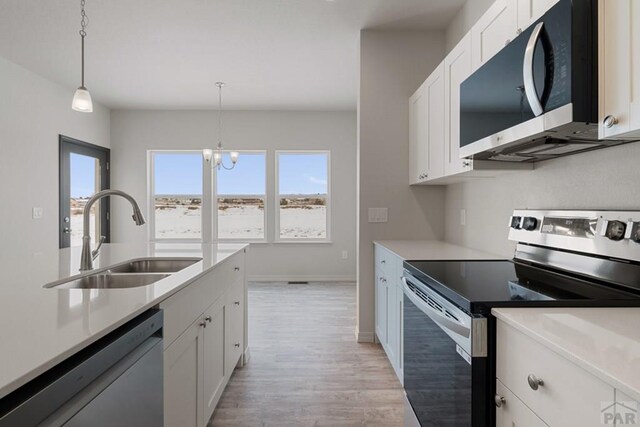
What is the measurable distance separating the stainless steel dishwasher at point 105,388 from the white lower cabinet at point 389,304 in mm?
1419

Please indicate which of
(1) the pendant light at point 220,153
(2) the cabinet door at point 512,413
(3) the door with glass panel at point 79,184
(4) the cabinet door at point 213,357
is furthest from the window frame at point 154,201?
(2) the cabinet door at point 512,413

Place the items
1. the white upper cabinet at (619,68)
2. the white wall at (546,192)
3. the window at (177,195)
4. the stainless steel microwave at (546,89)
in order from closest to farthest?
the white upper cabinet at (619,68), the stainless steel microwave at (546,89), the white wall at (546,192), the window at (177,195)

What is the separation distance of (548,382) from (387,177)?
236 cm

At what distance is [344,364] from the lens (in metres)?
2.58

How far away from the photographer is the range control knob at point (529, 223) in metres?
1.66

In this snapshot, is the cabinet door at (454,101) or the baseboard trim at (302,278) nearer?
the cabinet door at (454,101)

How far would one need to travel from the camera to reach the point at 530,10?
1371 millimetres

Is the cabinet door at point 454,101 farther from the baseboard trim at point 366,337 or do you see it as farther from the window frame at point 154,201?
the window frame at point 154,201

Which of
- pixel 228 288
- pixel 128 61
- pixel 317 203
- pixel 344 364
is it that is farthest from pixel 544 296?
pixel 317 203

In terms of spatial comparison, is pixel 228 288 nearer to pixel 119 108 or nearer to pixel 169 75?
pixel 169 75

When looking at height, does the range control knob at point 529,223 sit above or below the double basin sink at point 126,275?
above

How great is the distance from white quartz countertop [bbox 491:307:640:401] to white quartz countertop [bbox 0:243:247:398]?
101 centimetres

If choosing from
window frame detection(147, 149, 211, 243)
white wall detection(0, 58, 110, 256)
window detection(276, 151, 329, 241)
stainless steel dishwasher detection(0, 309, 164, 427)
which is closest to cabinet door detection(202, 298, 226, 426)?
stainless steel dishwasher detection(0, 309, 164, 427)

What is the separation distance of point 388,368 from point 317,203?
11.6 feet
